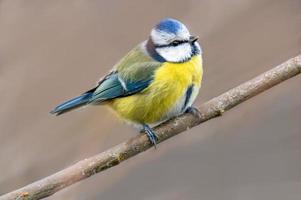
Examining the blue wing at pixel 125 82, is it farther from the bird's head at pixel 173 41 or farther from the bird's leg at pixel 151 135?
the bird's leg at pixel 151 135

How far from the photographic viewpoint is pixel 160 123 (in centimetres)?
247

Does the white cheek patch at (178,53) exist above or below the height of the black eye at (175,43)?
below

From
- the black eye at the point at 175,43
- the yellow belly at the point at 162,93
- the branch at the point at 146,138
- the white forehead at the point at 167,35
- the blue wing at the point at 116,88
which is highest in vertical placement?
the white forehead at the point at 167,35

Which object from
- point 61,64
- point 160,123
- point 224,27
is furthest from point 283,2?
point 160,123

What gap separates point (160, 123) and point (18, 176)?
3.44 ft

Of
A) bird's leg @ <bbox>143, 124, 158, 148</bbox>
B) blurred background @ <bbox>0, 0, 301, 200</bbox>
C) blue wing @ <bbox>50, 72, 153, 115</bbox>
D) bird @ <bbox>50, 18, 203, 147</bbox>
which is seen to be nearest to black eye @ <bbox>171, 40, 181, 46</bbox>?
bird @ <bbox>50, 18, 203, 147</bbox>

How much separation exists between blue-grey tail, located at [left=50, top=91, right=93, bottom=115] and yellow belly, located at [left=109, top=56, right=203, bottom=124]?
0.13 m

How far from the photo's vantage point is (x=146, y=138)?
2365 mm

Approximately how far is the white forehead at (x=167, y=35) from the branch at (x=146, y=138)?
261 mm

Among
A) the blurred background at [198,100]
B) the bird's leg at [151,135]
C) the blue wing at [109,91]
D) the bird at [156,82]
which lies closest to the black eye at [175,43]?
the bird at [156,82]

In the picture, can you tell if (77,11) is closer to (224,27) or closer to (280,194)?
(224,27)

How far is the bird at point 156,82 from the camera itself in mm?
2469

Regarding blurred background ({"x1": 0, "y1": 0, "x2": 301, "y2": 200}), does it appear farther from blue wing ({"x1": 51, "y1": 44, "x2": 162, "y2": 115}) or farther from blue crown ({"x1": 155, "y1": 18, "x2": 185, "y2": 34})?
blue crown ({"x1": 155, "y1": 18, "x2": 185, "y2": 34})

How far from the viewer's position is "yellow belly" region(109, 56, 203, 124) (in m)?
2.48
